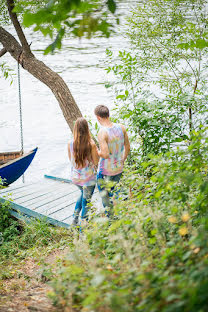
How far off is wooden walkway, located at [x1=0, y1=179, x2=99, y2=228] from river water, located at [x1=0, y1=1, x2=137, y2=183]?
7.91m

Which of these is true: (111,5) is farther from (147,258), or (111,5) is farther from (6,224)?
(6,224)

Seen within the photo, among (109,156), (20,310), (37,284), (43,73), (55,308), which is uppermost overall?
(43,73)

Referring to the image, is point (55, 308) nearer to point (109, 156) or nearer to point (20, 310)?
point (20, 310)

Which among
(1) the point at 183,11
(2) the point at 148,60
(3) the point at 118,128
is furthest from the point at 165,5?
(3) the point at 118,128

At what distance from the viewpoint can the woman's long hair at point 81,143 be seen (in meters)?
3.25

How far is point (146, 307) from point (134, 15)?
5237 millimetres

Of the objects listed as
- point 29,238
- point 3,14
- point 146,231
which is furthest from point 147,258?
point 3,14

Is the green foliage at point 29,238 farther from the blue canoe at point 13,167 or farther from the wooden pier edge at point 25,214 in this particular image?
the blue canoe at point 13,167

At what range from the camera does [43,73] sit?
177 inches

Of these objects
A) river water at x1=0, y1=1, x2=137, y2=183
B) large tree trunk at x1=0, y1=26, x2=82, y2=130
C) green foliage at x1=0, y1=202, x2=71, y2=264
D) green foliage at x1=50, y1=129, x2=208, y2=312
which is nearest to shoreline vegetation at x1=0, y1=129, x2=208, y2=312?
green foliage at x1=50, y1=129, x2=208, y2=312

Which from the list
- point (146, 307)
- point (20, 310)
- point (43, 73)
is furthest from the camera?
point (43, 73)

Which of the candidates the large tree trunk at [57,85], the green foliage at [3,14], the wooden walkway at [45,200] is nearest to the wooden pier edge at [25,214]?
the wooden walkway at [45,200]

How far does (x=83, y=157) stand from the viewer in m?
3.33

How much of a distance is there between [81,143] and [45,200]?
183cm
